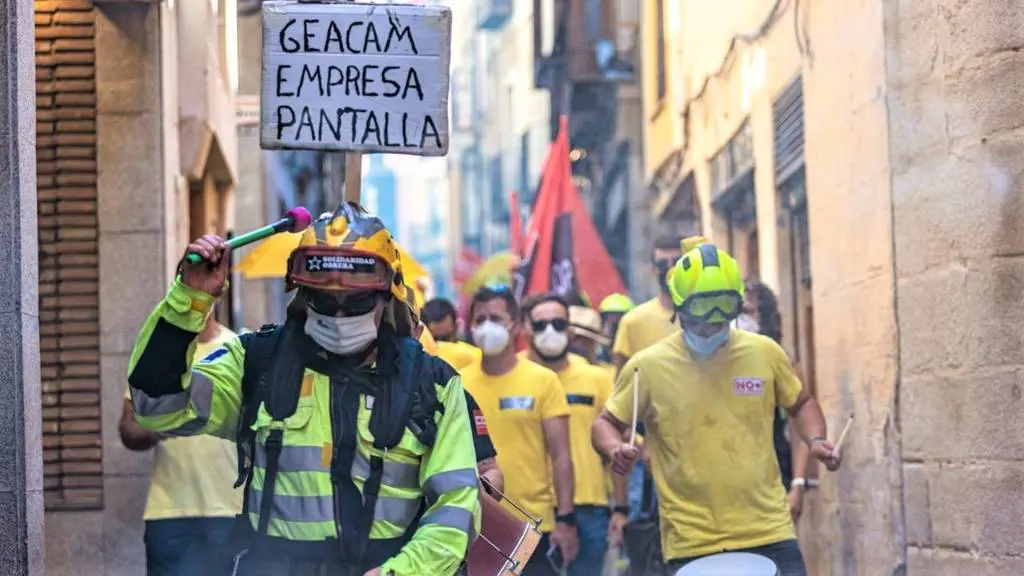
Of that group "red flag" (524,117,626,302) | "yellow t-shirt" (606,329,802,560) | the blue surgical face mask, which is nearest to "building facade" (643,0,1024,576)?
"yellow t-shirt" (606,329,802,560)

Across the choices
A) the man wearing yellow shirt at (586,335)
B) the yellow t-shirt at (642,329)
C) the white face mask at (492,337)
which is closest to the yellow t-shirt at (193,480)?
the white face mask at (492,337)

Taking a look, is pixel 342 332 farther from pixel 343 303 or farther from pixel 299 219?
pixel 299 219

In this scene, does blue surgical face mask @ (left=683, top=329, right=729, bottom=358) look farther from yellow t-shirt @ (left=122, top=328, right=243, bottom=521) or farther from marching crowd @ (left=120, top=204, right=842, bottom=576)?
yellow t-shirt @ (left=122, top=328, right=243, bottom=521)

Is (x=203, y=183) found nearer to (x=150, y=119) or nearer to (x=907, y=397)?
(x=150, y=119)

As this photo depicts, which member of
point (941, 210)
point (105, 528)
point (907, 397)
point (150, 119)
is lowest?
point (105, 528)

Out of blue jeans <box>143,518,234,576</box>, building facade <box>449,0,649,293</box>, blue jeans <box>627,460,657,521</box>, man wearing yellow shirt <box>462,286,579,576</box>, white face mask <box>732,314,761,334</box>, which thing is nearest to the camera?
blue jeans <box>143,518,234,576</box>

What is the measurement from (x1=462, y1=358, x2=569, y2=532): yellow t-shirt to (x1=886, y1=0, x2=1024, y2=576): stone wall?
1.76 meters

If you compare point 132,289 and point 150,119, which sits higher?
point 150,119

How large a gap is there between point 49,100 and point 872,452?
15.6 ft

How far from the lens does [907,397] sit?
9.22 m

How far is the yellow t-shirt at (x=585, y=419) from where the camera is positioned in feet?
36.1

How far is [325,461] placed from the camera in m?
5.14

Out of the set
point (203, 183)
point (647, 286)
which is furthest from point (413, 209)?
point (203, 183)

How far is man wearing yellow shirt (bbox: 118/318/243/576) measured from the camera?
873 cm
